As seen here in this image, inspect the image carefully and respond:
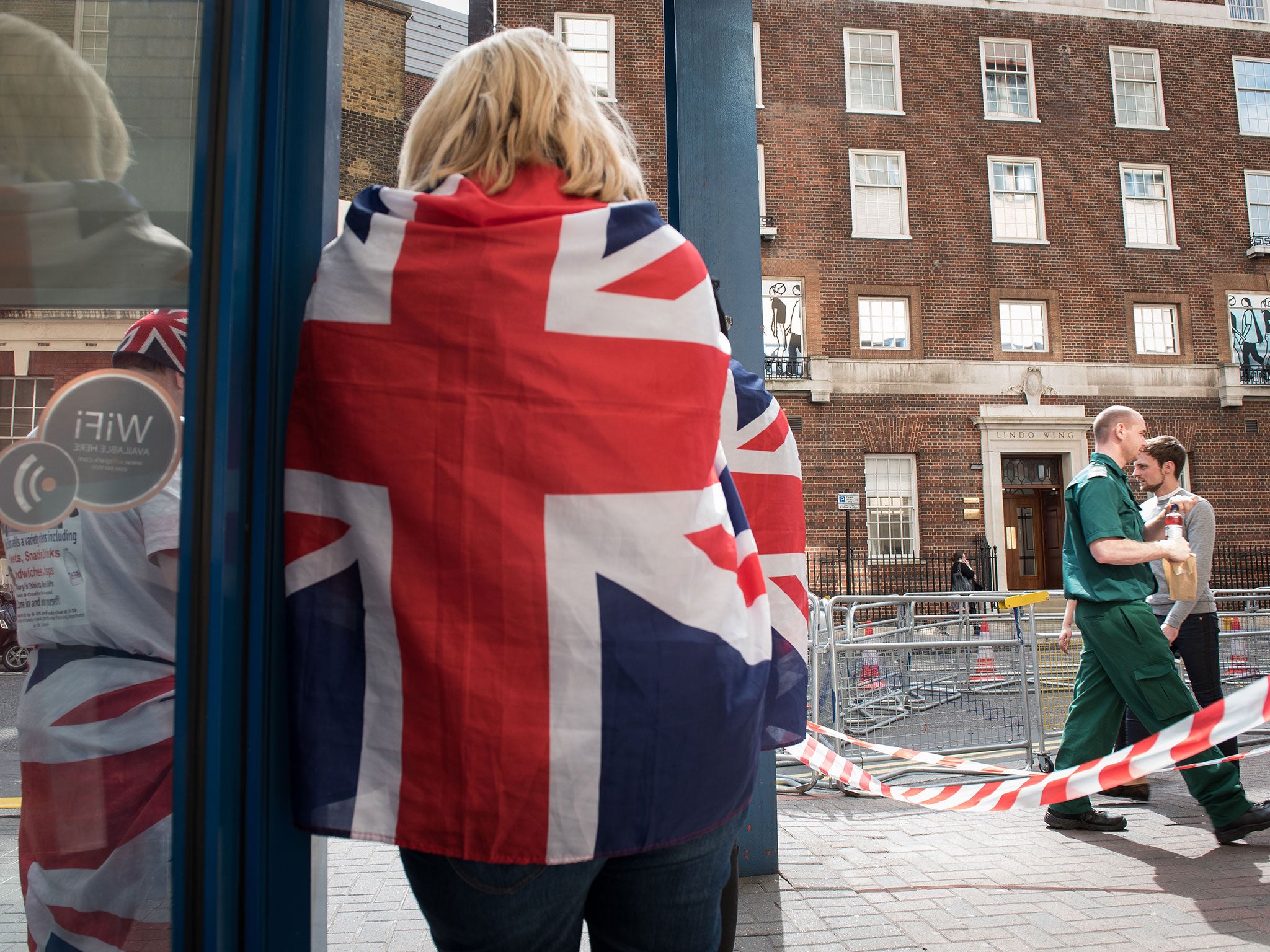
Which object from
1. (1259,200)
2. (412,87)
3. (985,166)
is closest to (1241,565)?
(1259,200)

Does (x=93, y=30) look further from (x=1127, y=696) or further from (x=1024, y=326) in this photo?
(x=1024, y=326)

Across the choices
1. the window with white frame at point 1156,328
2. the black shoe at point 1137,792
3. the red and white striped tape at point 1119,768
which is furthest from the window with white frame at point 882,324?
the red and white striped tape at point 1119,768

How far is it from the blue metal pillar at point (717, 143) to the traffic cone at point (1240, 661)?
745 cm

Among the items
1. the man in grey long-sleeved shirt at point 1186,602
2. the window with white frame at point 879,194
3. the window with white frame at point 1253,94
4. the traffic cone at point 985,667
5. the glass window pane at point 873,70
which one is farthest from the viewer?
the window with white frame at point 1253,94

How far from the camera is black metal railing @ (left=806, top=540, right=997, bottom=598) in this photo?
64.2 feet

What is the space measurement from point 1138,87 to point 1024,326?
722cm

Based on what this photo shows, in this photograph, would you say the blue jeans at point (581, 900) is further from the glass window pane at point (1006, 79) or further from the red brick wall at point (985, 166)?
the glass window pane at point (1006, 79)

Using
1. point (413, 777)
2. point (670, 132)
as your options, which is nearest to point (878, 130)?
point (670, 132)

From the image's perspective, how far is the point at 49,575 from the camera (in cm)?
111

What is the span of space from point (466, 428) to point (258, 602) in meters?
0.49

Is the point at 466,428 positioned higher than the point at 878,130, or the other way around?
the point at 878,130

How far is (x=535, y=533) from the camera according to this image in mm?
1011

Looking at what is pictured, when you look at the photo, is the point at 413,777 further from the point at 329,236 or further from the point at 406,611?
the point at 329,236

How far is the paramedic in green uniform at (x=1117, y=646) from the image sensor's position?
4.07 metres
